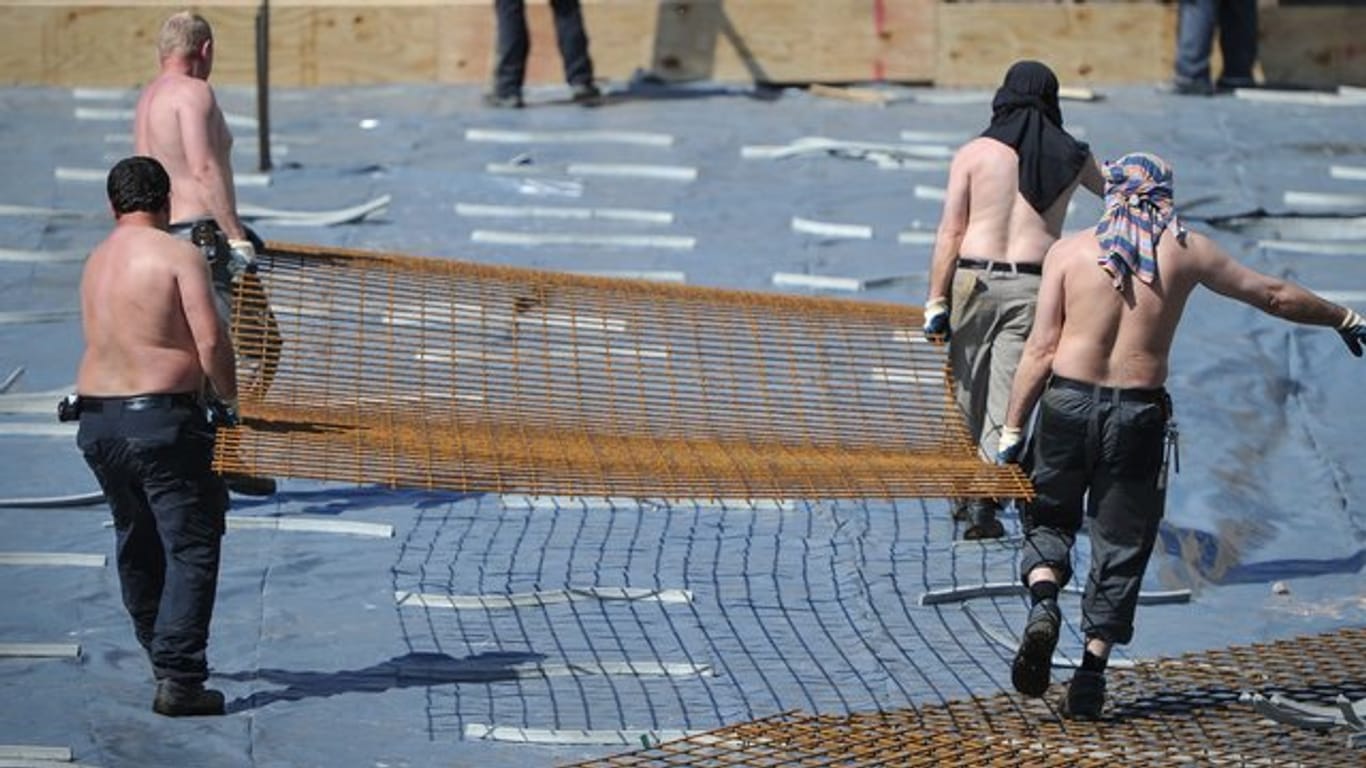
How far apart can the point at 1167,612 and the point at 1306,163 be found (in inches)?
254

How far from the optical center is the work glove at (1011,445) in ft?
24.0

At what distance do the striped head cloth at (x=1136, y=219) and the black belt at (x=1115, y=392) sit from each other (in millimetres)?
304

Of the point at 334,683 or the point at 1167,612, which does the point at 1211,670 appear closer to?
the point at 1167,612

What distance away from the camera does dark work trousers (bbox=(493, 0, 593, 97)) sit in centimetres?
1506

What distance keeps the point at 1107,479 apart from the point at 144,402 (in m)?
2.84

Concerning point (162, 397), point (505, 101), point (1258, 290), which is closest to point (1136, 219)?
point (1258, 290)

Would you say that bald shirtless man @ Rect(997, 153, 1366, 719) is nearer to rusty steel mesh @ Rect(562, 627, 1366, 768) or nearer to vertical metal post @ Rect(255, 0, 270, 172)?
rusty steel mesh @ Rect(562, 627, 1366, 768)

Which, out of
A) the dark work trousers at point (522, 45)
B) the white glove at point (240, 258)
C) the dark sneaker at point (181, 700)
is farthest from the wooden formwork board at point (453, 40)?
the dark sneaker at point (181, 700)

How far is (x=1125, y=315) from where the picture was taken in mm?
7039

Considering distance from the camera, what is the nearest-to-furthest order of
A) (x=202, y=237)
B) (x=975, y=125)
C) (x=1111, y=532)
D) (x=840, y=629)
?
(x=1111, y=532) < (x=840, y=629) < (x=202, y=237) < (x=975, y=125)

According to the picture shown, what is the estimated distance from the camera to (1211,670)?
751 cm

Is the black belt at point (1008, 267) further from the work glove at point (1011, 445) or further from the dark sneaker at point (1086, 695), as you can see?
the dark sneaker at point (1086, 695)

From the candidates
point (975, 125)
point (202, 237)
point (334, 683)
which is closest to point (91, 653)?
point (334, 683)

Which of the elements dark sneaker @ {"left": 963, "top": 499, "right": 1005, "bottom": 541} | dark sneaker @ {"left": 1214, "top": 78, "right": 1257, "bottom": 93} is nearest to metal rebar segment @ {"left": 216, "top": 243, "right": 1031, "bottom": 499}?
dark sneaker @ {"left": 963, "top": 499, "right": 1005, "bottom": 541}
